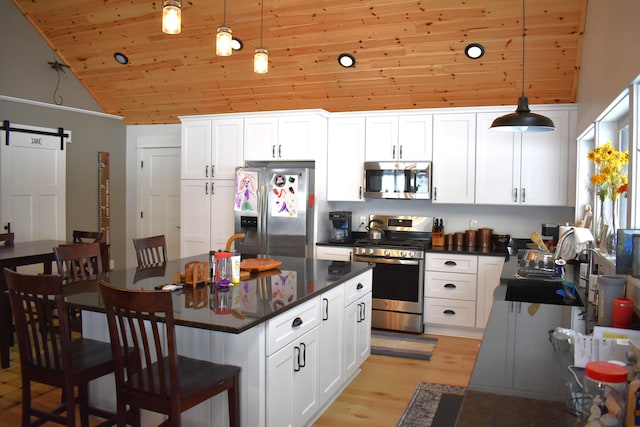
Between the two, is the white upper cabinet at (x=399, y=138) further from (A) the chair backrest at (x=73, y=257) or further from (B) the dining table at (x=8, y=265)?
(B) the dining table at (x=8, y=265)

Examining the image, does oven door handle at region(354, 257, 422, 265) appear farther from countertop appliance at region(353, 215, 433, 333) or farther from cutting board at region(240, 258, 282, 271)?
cutting board at region(240, 258, 282, 271)

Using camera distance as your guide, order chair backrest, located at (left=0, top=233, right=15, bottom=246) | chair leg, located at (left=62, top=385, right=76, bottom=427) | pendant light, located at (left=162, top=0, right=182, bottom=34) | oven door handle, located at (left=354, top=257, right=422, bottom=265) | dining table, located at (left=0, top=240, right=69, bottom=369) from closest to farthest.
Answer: chair leg, located at (left=62, top=385, right=76, bottom=427) → pendant light, located at (left=162, top=0, right=182, bottom=34) → dining table, located at (left=0, top=240, right=69, bottom=369) → chair backrest, located at (left=0, top=233, right=15, bottom=246) → oven door handle, located at (left=354, top=257, right=422, bottom=265)

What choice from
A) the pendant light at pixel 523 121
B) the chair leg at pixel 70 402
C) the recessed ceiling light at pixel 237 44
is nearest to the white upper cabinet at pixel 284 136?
the recessed ceiling light at pixel 237 44

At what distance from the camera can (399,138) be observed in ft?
17.7

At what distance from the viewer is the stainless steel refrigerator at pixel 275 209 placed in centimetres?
540

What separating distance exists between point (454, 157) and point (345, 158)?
1.17 m

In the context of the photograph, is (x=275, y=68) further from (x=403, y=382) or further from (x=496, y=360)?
(x=496, y=360)

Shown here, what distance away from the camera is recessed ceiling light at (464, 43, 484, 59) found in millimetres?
4488

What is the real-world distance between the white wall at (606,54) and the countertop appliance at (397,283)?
6.36 ft

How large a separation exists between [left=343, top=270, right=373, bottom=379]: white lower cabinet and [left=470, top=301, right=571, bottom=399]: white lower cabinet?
4.11ft

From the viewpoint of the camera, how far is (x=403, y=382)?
152 inches

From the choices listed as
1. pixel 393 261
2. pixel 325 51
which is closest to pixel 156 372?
pixel 393 261

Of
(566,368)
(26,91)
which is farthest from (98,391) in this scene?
(26,91)

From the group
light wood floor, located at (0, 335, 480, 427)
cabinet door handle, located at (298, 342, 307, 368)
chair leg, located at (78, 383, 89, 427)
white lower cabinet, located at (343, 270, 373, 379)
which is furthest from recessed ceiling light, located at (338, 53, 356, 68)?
chair leg, located at (78, 383, 89, 427)
